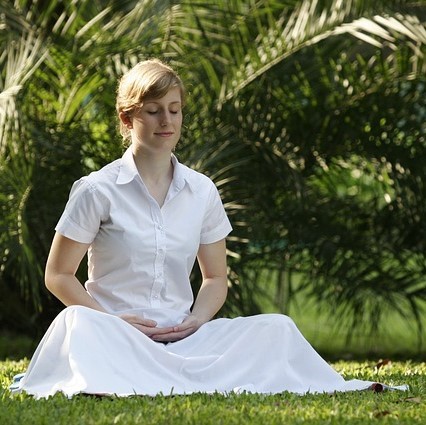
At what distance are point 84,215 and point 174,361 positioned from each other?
→ 26.3 inches

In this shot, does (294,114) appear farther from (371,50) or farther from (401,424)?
(401,424)

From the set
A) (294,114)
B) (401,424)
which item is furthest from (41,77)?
(401,424)

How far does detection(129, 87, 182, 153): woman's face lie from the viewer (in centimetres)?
460

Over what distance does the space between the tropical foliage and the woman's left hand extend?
2.62 m

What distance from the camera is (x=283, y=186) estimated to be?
26.9 ft

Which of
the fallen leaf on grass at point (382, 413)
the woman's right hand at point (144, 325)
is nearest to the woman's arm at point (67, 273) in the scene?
the woman's right hand at point (144, 325)

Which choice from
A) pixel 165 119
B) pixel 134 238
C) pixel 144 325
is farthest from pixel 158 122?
pixel 144 325

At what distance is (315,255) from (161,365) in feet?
13.6

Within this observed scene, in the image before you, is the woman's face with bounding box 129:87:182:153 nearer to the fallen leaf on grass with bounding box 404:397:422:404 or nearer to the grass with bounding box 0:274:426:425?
the grass with bounding box 0:274:426:425

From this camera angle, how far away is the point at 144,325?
177 inches

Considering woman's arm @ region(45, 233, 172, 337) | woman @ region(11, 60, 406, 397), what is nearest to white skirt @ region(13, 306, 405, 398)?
woman @ region(11, 60, 406, 397)

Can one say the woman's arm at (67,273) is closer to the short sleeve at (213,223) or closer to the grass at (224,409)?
the grass at (224,409)

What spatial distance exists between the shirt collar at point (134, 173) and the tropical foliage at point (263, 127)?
2.43 m

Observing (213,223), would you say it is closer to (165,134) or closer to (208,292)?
(208,292)
